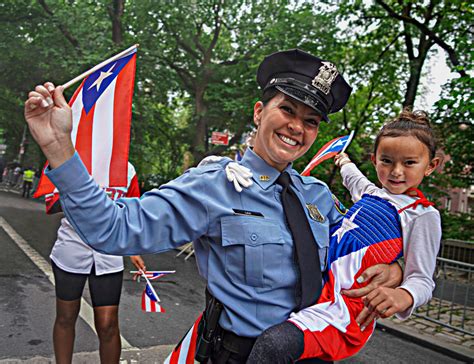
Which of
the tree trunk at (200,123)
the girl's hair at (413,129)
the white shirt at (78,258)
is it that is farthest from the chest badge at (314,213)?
the tree trunk at (200,123)

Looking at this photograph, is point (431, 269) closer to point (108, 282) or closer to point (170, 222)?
point (170, 222)

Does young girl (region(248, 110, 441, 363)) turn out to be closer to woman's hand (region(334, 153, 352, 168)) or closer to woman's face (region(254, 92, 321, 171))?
woman's hand (region(334, 153, 352, 168))

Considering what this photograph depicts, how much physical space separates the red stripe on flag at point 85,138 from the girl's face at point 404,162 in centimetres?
167

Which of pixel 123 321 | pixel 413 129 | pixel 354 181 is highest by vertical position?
pixel 413 129

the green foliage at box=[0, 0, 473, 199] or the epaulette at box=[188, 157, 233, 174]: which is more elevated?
the green foliage at box=[0, 0, 473, 199]

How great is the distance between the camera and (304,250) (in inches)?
70.1

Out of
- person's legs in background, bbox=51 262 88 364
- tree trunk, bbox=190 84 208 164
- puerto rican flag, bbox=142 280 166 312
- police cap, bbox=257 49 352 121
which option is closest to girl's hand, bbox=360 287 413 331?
police cap, bbox=257 49 352 121

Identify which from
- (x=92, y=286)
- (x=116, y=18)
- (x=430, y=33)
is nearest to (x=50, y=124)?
(x=92, y=286)

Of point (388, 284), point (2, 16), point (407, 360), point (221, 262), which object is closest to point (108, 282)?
point (221, 262)

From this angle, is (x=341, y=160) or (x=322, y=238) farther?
(x=341, y=160)

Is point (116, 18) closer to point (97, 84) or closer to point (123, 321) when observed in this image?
point (123, 321)

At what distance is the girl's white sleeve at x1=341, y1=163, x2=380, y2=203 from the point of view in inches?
100

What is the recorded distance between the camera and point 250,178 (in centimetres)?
181

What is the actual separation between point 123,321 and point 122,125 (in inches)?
132
